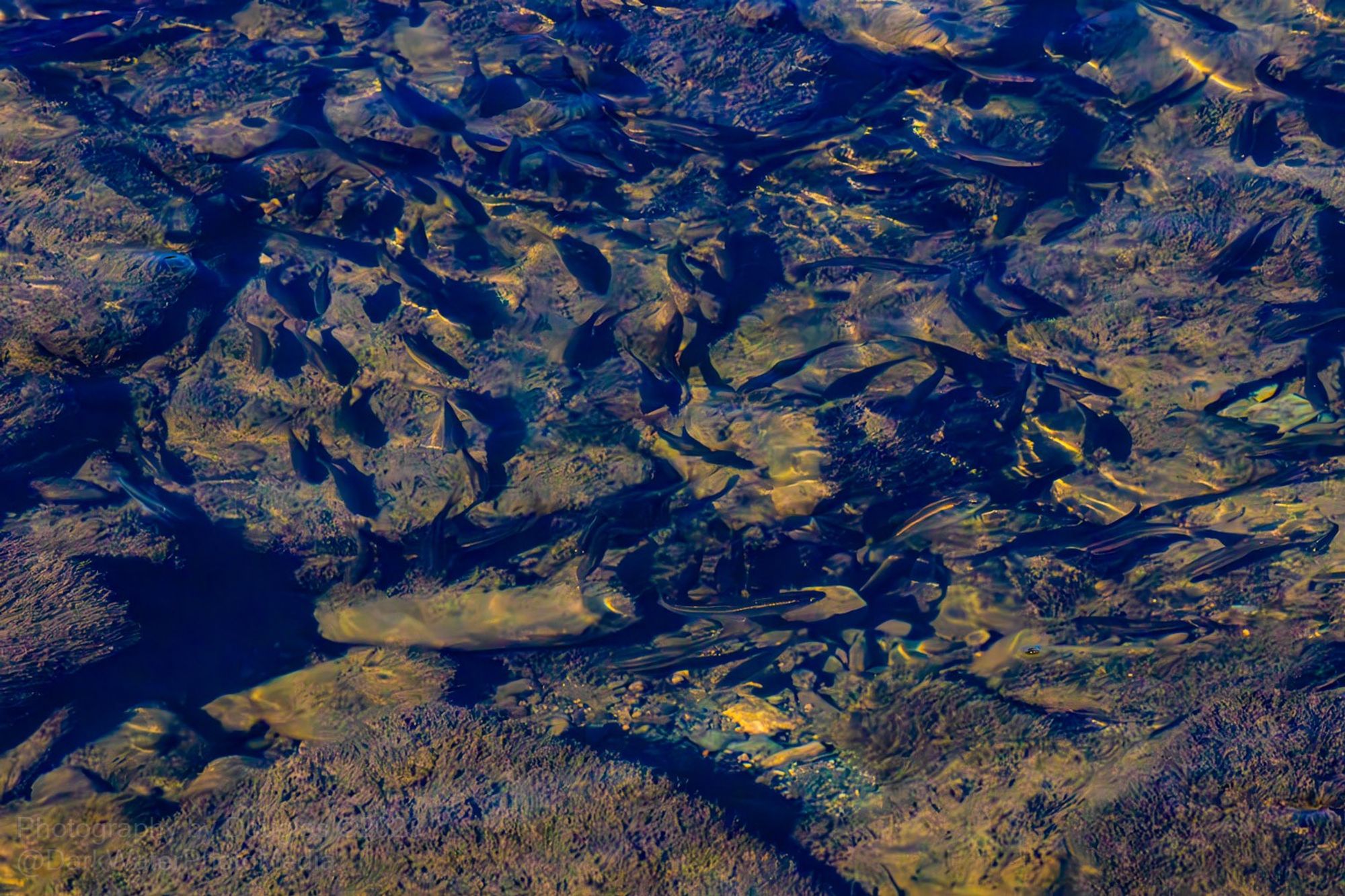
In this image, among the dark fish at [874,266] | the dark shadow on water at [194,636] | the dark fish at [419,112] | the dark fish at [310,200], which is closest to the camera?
the dark shadow on water at [194,636]

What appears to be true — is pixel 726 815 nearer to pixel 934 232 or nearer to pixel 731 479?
pixel 731 479

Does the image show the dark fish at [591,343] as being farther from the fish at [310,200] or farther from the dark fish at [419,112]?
the fish at [310,200]

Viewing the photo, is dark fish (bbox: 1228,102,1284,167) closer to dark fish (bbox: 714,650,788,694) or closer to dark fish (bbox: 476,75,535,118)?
dark fish (bbox: 714,650,788,694)

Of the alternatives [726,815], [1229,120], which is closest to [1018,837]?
[726,815]

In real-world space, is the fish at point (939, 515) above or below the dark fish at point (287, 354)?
below

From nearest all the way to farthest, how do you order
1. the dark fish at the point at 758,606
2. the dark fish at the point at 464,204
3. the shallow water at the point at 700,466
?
the shallow water at the point at 700,466 < the dark fish at the point at 758,606 < the dark fish at the point at 464,204

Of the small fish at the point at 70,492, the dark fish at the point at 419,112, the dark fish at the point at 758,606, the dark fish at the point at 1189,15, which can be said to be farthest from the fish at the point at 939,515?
the small fish at the point at 70,492
